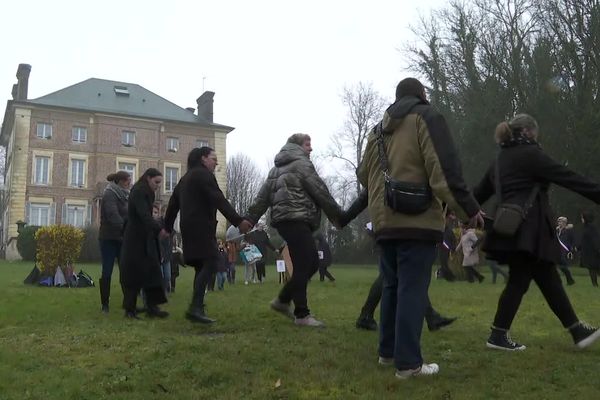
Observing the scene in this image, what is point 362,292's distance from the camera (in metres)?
12.6

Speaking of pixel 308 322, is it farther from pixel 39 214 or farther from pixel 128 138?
pixel 128 138

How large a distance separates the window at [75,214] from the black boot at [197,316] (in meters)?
52.9

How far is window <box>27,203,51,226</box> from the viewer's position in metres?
56.4

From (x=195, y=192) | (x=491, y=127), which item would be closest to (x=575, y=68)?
(x=491, y=127)

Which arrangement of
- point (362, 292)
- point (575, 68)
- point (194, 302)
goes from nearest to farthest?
point (194, 302)
point (362, 292)
point (575, 68)

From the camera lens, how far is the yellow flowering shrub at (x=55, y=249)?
1496 cm

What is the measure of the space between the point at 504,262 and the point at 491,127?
96.7 ft

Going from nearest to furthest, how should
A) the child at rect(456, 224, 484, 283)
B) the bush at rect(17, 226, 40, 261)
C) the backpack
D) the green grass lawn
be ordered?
the green grass lawn < the backpack < the child at rect(456, 224, 484, 283) < the bush at rect(17, 226, 40, 261)

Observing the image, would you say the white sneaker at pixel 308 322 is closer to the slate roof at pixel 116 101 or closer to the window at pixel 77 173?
the window at pixel 77 173

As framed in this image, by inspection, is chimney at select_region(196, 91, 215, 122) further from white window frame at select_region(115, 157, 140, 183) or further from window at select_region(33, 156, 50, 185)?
window at select_region(33, 156, 50, 185)

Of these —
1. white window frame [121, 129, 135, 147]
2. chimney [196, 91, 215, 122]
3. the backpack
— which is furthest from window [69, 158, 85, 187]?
the backpack

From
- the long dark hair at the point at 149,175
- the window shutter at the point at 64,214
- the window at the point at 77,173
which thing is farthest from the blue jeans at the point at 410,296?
the window at the point at 77,173

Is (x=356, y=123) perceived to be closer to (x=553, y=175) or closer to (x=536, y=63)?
(x=536, y=63)

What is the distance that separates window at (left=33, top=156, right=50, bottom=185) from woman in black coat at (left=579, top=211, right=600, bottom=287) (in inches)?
1953
